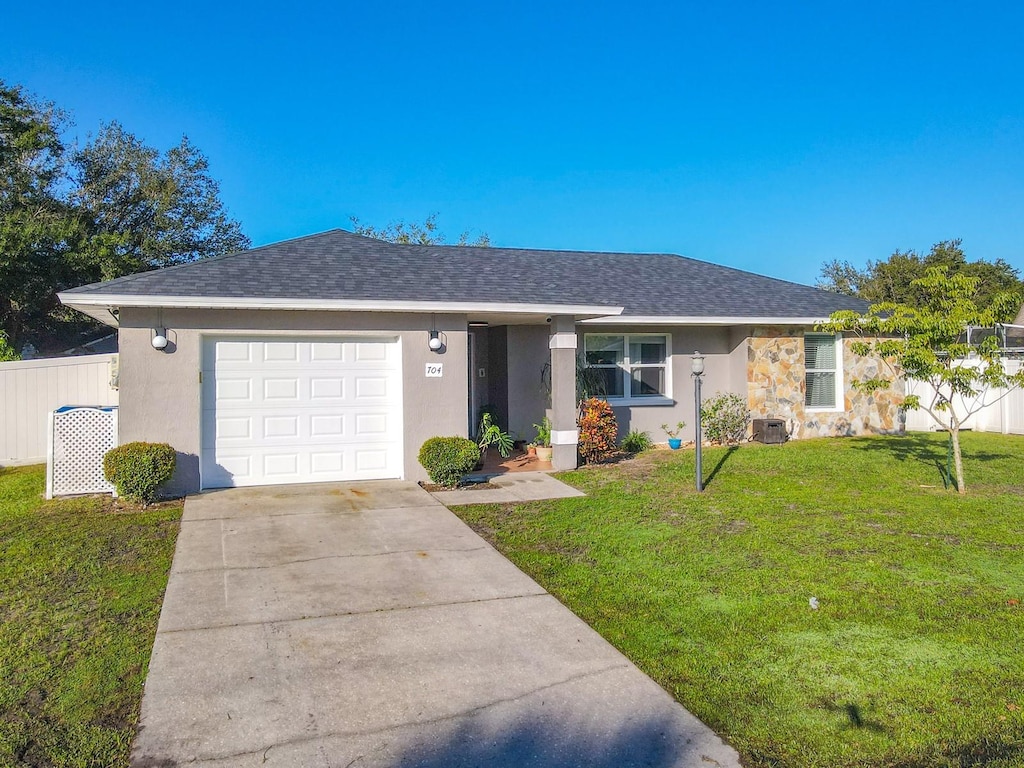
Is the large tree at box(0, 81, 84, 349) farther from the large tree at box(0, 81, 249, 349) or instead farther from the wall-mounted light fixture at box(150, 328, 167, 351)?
the wall-mounted light fixture at box(150, 328, 167, 351)

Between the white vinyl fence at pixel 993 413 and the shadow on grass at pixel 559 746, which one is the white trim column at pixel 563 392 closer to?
the shadow on grass at pixel 559 746

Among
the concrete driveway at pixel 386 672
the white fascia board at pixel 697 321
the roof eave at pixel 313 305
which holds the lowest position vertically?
the concrete driveway at pixel 386 672

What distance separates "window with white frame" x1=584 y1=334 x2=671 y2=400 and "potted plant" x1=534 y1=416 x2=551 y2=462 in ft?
5.50

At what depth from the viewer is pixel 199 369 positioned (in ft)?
30.6

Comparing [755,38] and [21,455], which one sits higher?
[755,38]

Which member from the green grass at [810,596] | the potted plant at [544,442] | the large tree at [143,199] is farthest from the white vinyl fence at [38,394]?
the large tree at [143,199]

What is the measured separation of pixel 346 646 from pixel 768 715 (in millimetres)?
2501

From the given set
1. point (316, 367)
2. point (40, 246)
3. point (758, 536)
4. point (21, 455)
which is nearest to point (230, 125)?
point (40, 246)

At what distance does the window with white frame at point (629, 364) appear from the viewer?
45.6ft

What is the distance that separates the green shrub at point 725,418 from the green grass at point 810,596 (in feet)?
11.5

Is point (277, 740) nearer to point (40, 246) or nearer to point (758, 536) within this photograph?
point (758, 536)

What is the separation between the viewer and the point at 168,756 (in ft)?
10.7

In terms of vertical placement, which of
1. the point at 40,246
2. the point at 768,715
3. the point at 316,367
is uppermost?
the point at 40,246

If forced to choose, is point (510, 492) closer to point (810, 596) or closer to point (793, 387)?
point (810, 596)
